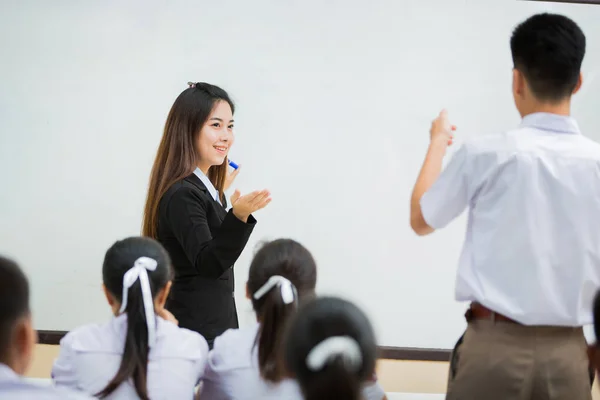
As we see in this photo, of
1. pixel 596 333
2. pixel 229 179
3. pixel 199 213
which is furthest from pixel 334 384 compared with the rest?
pixel 229 179

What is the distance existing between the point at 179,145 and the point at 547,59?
1.17m

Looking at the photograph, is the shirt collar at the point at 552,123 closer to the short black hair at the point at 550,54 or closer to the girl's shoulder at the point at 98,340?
the short black hair at the point at 550,54

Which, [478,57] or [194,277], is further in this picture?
[478,57]

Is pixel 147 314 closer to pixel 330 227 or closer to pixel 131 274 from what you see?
pixel 131 274

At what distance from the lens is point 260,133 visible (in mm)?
2986

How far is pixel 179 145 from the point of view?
2342 millimetres

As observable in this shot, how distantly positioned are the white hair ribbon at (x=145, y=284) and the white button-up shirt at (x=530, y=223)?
0.67m

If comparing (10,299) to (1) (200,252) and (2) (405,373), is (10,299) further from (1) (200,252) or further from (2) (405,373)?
(2) (405,373)

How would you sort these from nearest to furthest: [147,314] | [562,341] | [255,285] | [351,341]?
[351,341] < [562,341] < [147,314] < [255,285]

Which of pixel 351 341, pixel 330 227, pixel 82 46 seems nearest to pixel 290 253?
pixel 351 341

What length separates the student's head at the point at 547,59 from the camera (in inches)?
63.1

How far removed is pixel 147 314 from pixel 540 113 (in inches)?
38.4

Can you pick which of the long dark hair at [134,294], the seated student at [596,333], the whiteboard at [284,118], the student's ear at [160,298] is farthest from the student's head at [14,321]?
the whiteboard at [284,118]

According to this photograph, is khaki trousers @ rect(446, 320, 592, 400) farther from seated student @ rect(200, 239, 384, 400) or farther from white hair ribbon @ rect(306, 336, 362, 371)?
white hair ribbon @ rect(306, 336, 362, 371)
